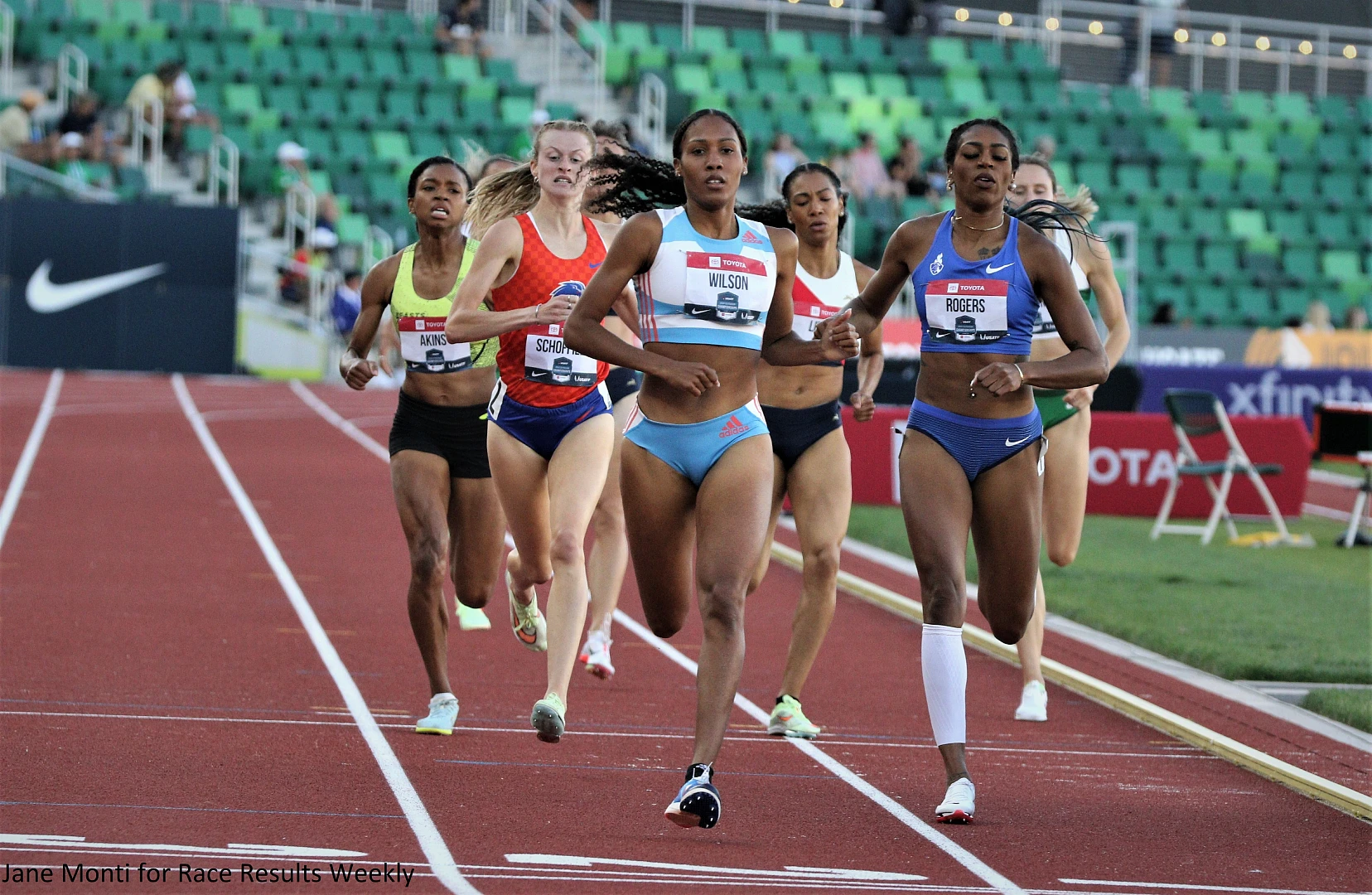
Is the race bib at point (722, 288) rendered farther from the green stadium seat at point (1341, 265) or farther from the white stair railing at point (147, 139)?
the green stadium seat at point (1341, 265)

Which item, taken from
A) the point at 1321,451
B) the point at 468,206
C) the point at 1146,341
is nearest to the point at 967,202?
the point at 468,206

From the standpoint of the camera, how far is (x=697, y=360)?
630 centimetres

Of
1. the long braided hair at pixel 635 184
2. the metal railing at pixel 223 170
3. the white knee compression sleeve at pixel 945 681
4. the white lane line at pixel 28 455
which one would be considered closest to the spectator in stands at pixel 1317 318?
the metal railing at pixel 223 170

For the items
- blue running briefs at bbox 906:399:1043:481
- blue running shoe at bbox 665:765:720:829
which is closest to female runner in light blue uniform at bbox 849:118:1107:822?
blue running briefs at bbox 906:399:1043:481

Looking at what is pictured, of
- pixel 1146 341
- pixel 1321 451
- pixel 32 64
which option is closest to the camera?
pixel 1321 451

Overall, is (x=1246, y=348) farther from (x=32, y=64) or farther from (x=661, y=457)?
(x=661, y=457)

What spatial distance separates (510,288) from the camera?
301 inches

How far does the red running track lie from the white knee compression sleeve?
318mm

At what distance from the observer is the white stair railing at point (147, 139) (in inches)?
1068

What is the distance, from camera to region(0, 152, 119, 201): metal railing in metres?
26.1

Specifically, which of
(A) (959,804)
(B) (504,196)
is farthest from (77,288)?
(A) (959,804)

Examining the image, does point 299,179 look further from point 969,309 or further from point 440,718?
point 969,309

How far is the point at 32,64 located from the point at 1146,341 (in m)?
16.5

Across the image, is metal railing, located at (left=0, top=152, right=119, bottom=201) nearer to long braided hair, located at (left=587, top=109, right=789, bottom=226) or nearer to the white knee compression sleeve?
long braided hair, located at (left=587, top=109, right=789, bottom=226)
